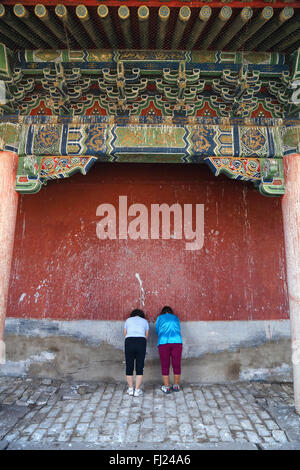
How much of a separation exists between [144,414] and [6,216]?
3.21 m

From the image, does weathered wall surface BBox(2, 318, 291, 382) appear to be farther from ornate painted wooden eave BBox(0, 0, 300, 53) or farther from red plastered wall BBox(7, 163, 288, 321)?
ornate painted wooden eave BBox(0, 0, 300, 53)

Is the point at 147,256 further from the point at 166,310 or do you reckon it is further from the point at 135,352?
the point at 135,352

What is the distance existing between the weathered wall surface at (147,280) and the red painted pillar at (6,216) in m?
1.44

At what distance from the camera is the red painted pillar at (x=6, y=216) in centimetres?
387

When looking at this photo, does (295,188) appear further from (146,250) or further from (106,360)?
(106,360)

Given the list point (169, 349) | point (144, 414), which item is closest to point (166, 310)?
point (169, 349)

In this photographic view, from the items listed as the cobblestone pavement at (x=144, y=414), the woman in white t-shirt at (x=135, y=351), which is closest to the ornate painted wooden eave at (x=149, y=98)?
the woman in white t-shirt at (x=135, y=351)

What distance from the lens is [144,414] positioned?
12.8 feet

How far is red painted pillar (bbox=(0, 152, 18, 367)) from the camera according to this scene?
3.87 m

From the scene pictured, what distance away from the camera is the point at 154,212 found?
5.55 metres

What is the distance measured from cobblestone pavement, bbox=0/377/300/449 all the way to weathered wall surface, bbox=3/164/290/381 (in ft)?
1.13

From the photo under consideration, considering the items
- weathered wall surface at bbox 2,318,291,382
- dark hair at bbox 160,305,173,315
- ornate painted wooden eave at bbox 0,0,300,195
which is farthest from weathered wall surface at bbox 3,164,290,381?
ornate painted wooden eave at bbox 0,0,300,195

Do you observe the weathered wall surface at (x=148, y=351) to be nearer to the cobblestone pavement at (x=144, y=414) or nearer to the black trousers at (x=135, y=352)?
the cobblestone pavement at (x=144, y=414)

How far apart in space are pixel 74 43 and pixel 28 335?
15.2 feet
